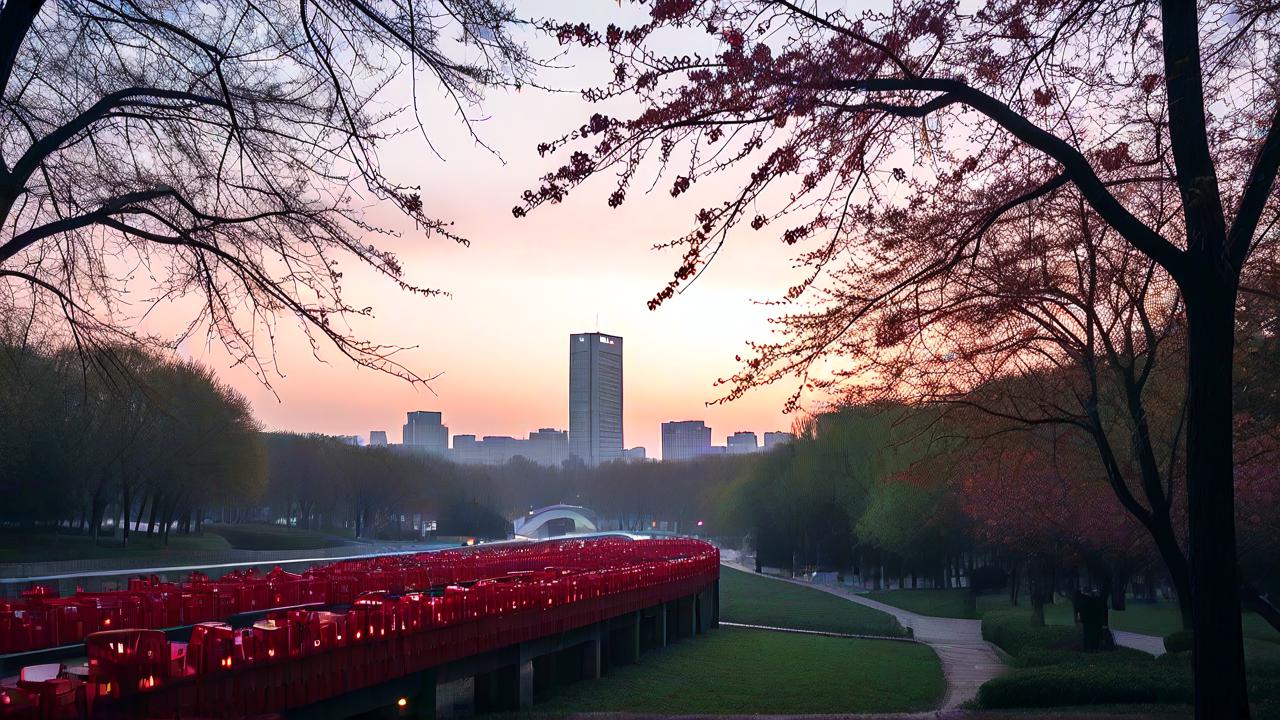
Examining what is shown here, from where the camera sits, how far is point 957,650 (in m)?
38.0

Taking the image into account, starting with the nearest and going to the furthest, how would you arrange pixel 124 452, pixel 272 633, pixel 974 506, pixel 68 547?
pixel 272 633 → pixel 974 506 → pixel 124 452 → pixel 68 547

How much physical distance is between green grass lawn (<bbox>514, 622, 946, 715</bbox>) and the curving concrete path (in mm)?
525

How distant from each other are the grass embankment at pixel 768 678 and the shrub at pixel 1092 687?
2.94m

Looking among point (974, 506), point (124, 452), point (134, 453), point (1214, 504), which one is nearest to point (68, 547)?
point (134, 453)

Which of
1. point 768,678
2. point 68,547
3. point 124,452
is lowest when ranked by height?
point 768,678

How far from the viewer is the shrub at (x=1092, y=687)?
733 inches

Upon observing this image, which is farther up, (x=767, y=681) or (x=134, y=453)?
(x=134, y=453)

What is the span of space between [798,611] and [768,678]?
2554 cm

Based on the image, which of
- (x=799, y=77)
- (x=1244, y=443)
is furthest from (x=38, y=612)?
(x=1244, y=443)

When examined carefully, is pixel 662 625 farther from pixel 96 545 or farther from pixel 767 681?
pixel 96 545

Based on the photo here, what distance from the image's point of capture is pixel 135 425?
5616cm

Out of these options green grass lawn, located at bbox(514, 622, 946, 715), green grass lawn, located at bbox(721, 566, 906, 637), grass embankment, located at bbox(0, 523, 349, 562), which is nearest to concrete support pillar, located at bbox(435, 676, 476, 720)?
green grass lawn, located at bbox(514, 622, 946, 715)

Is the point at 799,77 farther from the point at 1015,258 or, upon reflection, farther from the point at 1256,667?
the point at 1256,667

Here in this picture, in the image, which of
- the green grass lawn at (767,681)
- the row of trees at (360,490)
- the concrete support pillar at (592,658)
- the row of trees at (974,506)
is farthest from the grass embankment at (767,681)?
the row of trees at (360,490)
